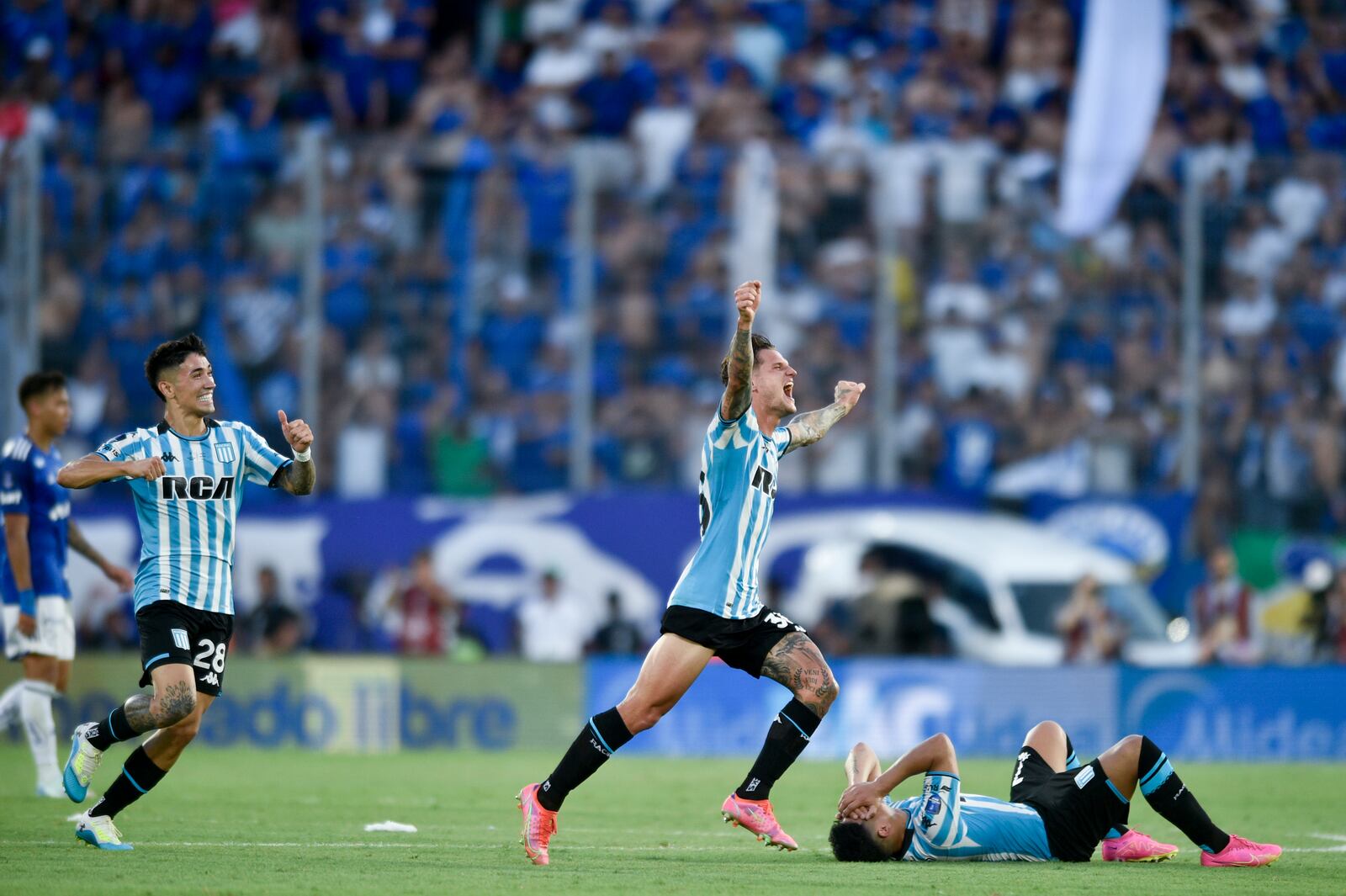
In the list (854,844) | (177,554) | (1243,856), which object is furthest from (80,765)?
(1243,856)

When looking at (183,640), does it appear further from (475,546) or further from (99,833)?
(475,546)

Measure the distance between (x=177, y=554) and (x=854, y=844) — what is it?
3.46 metres

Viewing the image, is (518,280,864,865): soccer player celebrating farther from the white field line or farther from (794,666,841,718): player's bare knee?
the white field line

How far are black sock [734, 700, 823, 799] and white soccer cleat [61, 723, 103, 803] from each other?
3076mm

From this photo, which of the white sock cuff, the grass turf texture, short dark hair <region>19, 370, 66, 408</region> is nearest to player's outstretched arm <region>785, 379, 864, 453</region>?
the grass turf texture

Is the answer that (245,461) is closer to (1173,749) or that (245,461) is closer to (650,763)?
(650,763)

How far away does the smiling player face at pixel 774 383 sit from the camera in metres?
9.50

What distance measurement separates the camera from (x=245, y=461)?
376 inches

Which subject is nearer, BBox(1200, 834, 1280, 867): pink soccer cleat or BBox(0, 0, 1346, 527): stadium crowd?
BBox(1200, 834, 1280, 867): pink soccer cleat

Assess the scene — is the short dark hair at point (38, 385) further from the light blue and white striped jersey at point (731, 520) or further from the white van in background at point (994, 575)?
the white van in background at point (994, 575)

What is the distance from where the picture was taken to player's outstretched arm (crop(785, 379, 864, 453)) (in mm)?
10031

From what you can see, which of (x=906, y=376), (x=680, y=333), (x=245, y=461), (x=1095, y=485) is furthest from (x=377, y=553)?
(x=245, y=461)

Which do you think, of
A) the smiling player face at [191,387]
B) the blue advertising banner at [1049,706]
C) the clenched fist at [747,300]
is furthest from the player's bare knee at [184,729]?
the blue advertising banner at [1049,706]

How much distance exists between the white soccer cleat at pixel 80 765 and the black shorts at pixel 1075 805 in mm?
4405
